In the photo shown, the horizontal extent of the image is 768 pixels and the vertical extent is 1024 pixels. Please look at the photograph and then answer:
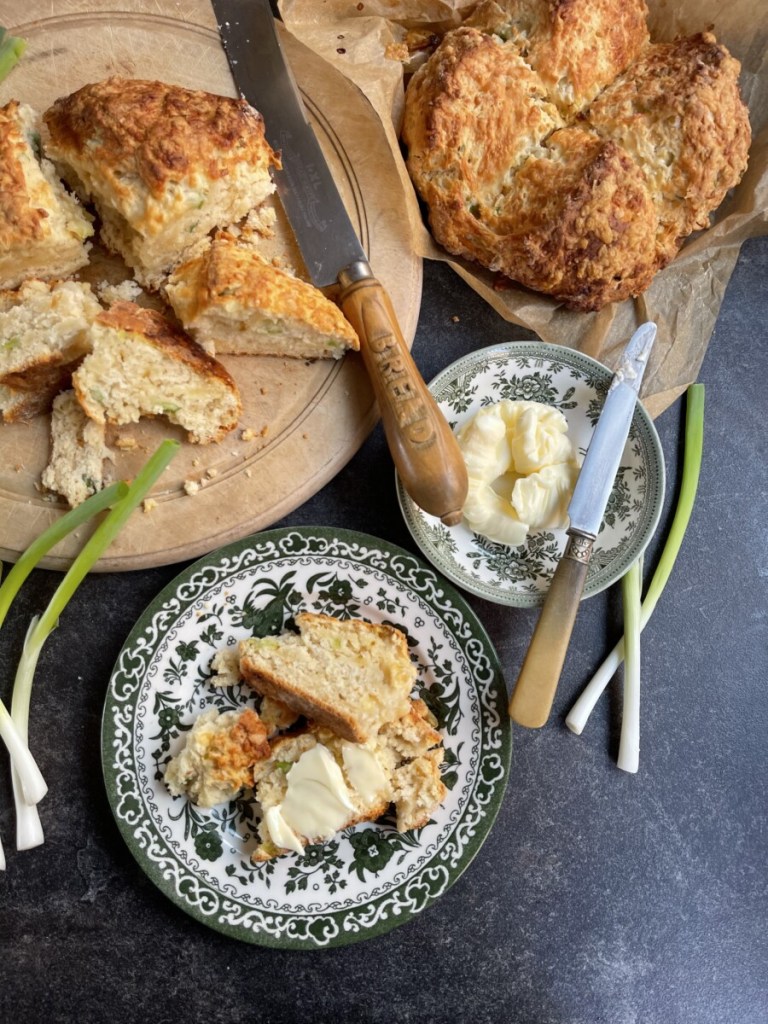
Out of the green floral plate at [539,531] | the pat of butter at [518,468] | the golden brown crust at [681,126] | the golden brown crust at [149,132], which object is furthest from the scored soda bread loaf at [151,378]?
the golden brown crust at [681,126]

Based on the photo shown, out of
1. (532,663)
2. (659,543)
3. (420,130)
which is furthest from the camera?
(659,543)

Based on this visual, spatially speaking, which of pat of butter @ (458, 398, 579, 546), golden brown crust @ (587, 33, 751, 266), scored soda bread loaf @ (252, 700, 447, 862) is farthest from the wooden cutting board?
golden brown crust @ (587, 33, 751, 266)

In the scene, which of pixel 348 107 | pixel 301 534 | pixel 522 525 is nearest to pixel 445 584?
pixel 522 525

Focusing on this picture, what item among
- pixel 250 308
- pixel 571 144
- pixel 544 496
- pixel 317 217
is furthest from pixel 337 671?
pixel 571 144

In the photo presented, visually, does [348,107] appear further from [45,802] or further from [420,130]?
[45,802]

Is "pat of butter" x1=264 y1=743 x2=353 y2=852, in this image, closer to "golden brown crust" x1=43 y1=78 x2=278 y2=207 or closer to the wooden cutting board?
the wooden cutting board
